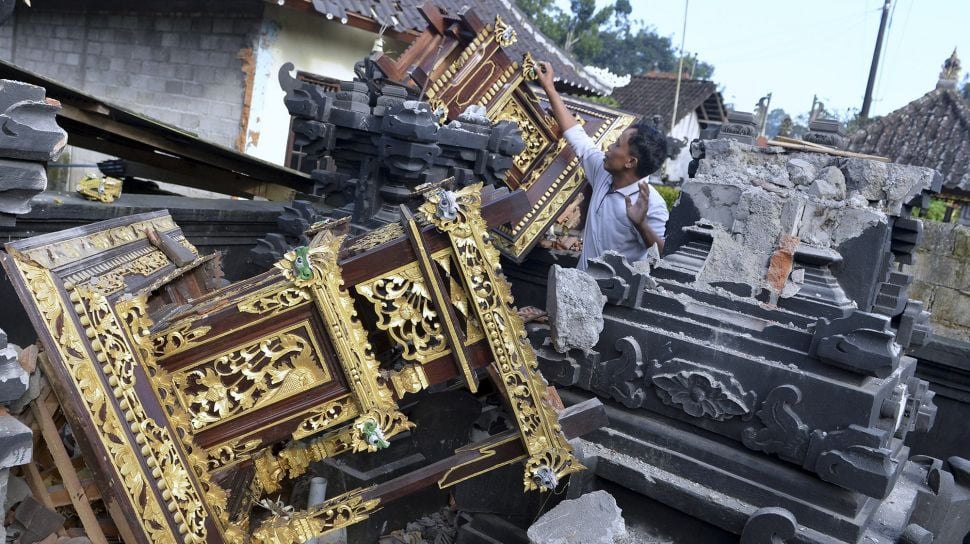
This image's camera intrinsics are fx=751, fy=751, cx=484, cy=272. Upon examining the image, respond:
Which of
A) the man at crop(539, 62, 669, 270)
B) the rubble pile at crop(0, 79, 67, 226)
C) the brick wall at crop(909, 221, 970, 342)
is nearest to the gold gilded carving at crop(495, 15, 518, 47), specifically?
the man at crop(539, 62, 669, 270)

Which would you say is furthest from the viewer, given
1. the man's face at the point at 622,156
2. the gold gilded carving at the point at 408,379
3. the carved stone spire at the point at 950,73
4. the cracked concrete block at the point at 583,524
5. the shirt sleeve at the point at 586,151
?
the carved stone spire at the point at 950,73

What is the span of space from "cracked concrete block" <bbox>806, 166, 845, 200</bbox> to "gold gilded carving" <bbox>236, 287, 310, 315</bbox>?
9.24ft

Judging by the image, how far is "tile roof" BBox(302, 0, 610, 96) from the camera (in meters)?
9.39

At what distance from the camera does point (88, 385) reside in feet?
7.04

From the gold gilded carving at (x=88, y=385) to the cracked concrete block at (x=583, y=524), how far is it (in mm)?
1395

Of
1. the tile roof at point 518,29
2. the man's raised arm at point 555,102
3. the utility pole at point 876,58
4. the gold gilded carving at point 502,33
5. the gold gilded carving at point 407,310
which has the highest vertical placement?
the utility pole at point 876,58

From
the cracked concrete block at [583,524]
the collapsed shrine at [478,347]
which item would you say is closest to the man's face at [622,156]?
the collapsed shrine at [478,347]

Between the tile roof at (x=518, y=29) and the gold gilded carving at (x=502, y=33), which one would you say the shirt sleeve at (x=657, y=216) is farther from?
the tile roof at (x=518, y=29)

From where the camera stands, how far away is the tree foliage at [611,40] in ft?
89.7

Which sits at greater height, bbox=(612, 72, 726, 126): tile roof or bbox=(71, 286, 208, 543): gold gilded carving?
bbox=(612, 72, 726, 126): tile roof

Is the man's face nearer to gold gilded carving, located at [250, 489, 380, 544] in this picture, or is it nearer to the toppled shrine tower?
the toppled shrine tower

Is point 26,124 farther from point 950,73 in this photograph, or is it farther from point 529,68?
point 950,73

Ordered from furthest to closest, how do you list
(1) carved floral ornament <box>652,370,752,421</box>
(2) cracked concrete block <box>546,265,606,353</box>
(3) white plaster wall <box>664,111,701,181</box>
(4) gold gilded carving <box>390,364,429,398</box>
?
(3) white plaster wall <box>664,111,701,181</box>
(2) cracked concrete block <box>546,265,606,353</box>
(1) carved floral ornament <box>652,370,752,421</box>
(4) gold gilded carving <box>390,364,429,398</box>

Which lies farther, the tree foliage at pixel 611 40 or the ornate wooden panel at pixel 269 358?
the tree foliage at pixel 611 40
